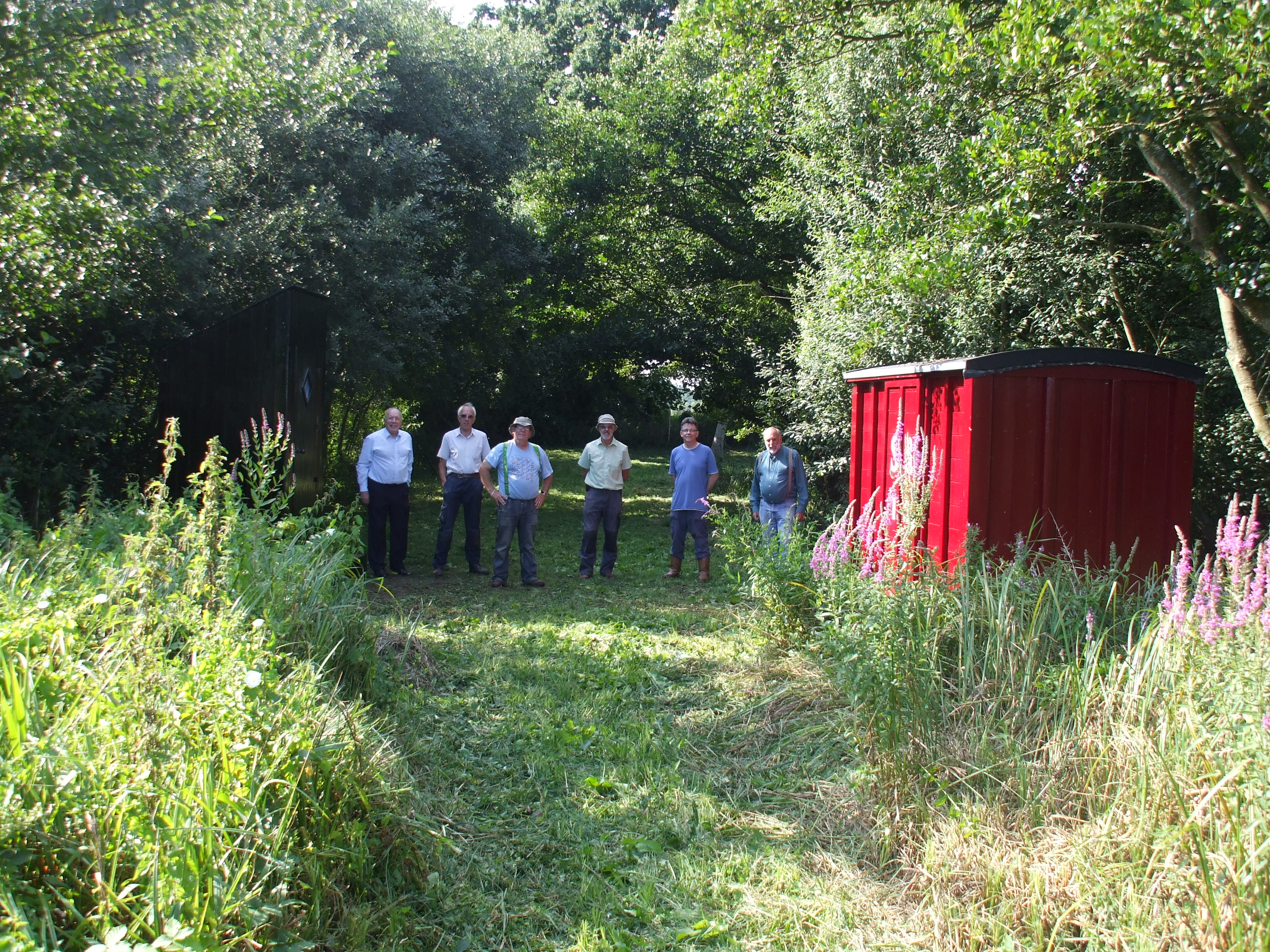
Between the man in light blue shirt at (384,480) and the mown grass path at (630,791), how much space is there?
1.94 meters

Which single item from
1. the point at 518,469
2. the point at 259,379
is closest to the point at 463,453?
the point at 518,469

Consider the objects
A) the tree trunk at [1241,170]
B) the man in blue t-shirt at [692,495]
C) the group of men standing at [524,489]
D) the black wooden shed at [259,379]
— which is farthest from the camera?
the man in blue t-shirt at [692,495]

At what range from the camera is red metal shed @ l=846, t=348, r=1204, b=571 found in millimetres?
6254

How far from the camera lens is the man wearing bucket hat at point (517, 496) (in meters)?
9.41

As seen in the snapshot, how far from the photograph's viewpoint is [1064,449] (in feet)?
21.0

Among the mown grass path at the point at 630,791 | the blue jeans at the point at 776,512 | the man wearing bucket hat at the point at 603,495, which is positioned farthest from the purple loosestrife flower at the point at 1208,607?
the man wearing bucket hat at the point at 603,495

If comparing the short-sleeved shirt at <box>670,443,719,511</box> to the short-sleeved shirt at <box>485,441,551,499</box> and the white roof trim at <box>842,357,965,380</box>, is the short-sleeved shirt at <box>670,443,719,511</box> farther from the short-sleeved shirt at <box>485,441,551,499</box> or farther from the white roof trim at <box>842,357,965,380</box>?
the white roof trim at <box>842,357,965,380</box>

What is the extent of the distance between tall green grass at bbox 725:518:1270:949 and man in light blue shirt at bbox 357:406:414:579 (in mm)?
5675

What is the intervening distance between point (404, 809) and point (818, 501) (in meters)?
10.1

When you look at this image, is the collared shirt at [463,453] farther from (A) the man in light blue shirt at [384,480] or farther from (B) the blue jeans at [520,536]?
(B) the blue jeans at [520,536]

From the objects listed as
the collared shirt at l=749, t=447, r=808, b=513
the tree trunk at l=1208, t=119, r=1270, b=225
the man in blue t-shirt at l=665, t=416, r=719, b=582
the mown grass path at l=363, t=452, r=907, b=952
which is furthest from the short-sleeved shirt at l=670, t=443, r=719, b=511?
the tree trunk at l=1208, t=119, r=1270, b=225

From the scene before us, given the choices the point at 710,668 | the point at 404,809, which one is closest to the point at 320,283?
the point at 710,668

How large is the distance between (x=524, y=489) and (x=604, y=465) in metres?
0.99

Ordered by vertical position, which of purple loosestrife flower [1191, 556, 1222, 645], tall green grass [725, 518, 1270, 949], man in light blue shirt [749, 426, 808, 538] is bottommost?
tall green grass [725, 518, 1270, 949]
